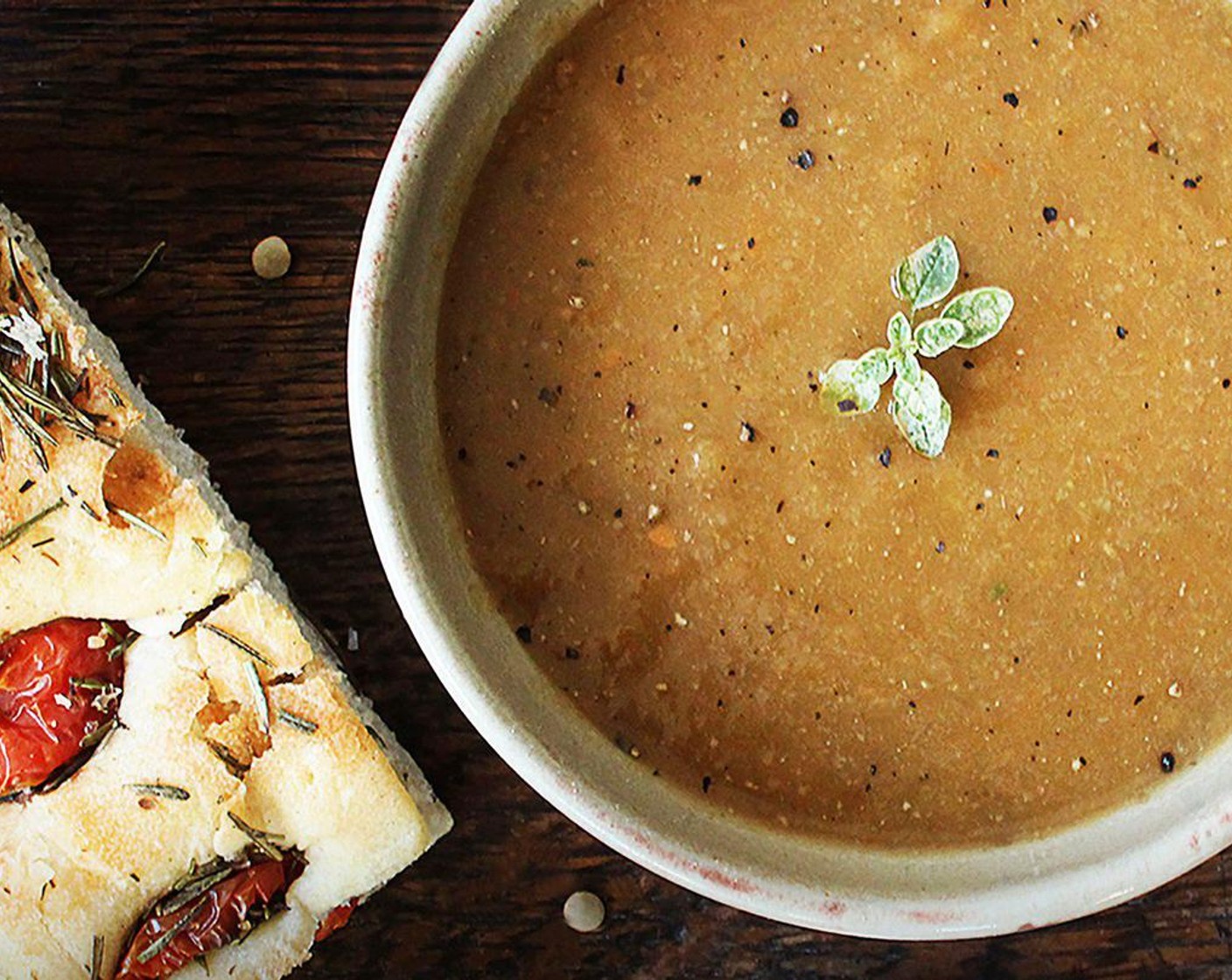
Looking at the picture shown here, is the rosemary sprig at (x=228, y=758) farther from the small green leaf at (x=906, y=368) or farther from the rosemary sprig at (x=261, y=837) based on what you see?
the small green leaf at (x=906, y=368)

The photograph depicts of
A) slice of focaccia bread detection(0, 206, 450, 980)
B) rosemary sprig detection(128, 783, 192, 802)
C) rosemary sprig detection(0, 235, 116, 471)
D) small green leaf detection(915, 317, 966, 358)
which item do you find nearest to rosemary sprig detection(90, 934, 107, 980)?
slice of focaccia bread detection(0, 206, 450, 980)

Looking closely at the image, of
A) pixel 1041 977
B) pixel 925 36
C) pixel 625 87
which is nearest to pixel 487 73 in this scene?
pixel 625 87

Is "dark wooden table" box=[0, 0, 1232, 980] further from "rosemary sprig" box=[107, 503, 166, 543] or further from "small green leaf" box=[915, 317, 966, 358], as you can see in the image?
"small green leaf" box=[915, 317, 966, 358]

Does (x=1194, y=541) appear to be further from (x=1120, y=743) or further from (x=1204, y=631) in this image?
(x=1120, y=743)

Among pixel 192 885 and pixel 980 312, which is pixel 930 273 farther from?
pixel 192 885

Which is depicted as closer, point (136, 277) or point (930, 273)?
point (930, 273)

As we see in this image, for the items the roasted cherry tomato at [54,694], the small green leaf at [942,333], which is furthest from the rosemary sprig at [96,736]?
the small green leaf at [942,333]

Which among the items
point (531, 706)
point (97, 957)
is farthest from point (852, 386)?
point (97, 957)
